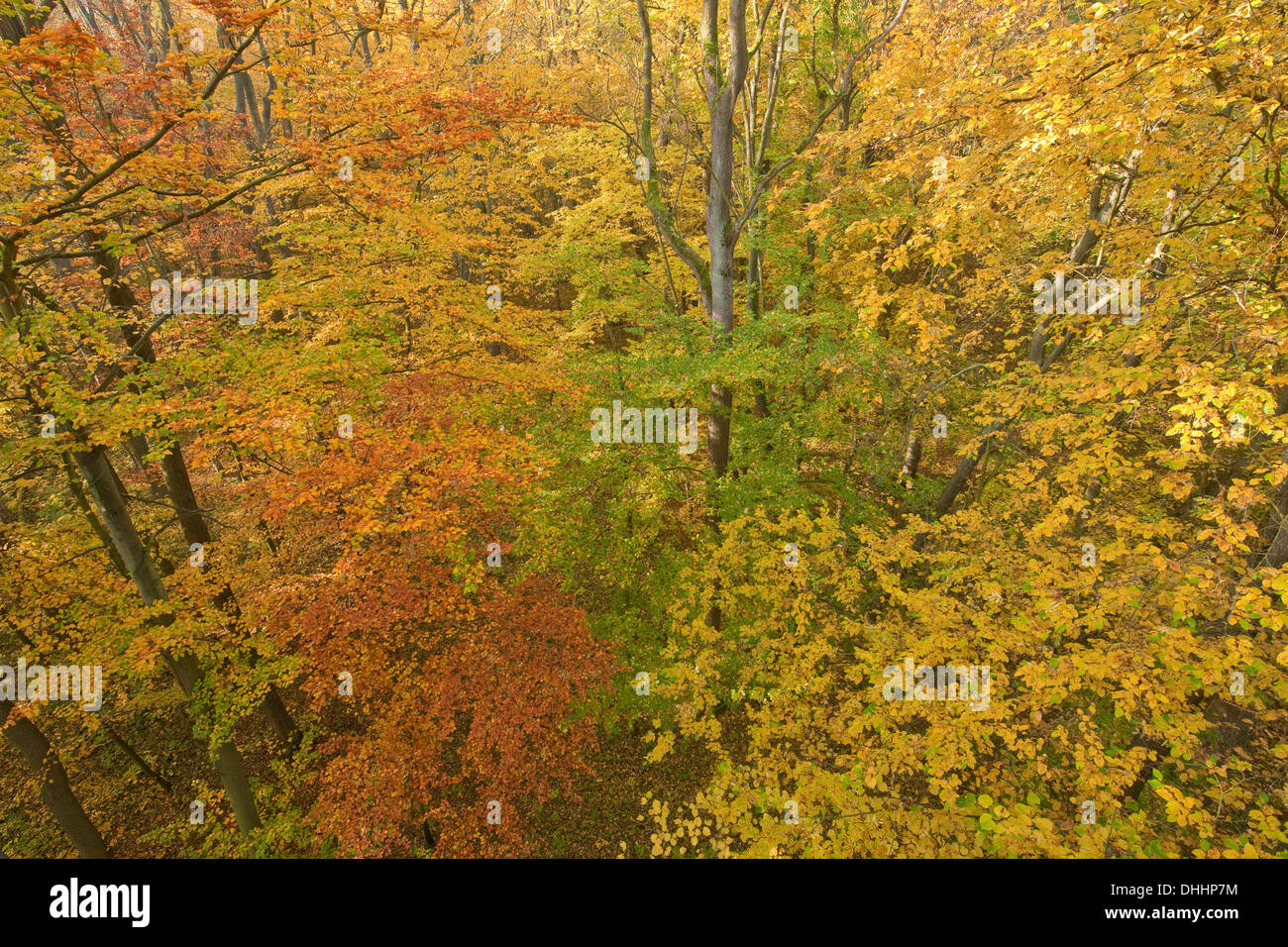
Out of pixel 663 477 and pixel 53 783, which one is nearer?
pixel 53 783

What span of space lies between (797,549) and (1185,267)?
6193mm

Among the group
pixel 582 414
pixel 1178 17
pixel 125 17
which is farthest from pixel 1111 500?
pixel 125 17

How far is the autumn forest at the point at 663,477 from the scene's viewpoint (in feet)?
→ 18.1

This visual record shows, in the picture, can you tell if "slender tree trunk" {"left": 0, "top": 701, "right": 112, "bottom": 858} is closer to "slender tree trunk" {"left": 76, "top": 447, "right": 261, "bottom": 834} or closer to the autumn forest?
the autumn forest

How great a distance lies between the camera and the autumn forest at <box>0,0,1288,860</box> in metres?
5.52

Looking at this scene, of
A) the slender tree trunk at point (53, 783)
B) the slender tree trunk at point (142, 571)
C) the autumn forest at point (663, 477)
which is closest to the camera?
the autumn forest at point (663, 477)

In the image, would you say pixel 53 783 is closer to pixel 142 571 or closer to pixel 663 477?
pixel 142 571

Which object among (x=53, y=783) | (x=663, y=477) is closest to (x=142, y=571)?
(x=53, y=783)

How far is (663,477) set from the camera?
10.3 m

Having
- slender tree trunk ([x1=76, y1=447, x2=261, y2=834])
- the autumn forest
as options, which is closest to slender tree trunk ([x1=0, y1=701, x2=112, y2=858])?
the autumn forest

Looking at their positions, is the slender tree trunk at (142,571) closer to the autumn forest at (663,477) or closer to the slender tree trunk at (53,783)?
the autumn forest at (663,477)

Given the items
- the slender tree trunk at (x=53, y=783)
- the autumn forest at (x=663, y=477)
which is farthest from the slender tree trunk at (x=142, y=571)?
the slender tree trunk at (x=53, y=783)

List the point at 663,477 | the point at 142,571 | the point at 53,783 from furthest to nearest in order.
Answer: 1. the point at 663,477
2. the point at 53,783
3. the point at 142,571

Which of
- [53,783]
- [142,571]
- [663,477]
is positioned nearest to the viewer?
[142,571]
